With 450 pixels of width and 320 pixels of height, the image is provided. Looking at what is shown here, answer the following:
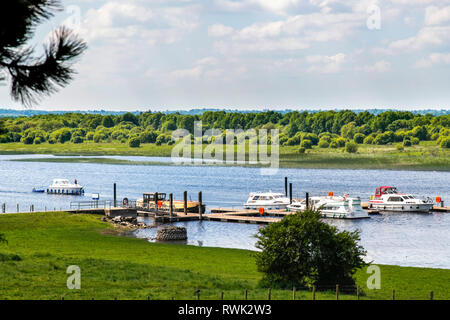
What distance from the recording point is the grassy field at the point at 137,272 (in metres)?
28.9

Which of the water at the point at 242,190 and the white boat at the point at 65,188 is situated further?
the white boat at the point at 65,188

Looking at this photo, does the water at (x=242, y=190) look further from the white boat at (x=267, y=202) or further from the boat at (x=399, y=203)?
the white boat at (x=267, y=202)

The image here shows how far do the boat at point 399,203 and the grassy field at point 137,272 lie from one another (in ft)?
133

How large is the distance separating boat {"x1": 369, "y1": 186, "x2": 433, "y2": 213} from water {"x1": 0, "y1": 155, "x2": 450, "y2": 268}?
3370 mm

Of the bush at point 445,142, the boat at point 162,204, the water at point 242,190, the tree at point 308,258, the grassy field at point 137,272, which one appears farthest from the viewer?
the bush at point 445,142

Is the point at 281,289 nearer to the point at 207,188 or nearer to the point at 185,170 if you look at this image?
the point at 207,188

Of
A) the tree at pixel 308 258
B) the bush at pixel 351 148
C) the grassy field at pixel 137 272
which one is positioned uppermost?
the bush at pixel 351 148

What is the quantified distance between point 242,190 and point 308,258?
8896 centimetres

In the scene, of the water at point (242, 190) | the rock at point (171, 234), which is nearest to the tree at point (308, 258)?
the water at point (242, 190)

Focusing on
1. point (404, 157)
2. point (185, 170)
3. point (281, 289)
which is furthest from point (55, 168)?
point (281, 289)

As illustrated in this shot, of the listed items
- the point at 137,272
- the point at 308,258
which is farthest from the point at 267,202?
the point at 308,258

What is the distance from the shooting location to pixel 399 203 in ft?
286

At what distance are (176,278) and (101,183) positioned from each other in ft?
337

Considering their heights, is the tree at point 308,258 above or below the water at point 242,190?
above
